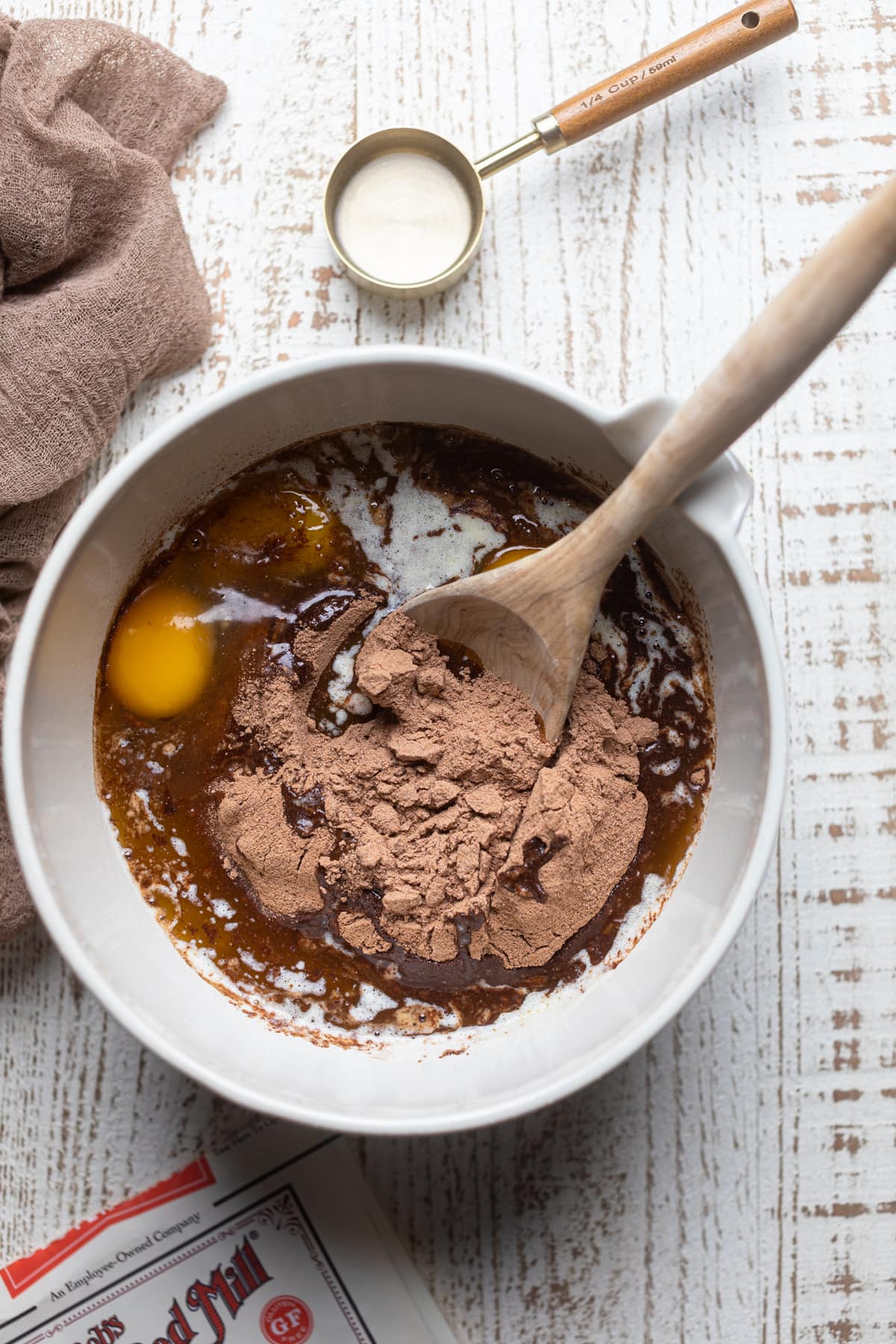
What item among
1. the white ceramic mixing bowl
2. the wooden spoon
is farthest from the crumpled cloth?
the wooden spoon

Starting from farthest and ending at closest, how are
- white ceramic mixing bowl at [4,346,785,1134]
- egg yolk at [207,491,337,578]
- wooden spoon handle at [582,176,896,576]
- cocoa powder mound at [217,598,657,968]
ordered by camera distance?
egg yolk at [207,491,337,578] → cocoa powder mound at [217,598,657,968] → white ceramic mixing bowl at [4,346,785,1134] → wooden spoon handle at [582,176,896,576]

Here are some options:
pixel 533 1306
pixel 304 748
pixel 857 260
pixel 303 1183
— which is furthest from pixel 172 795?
pixel 857 260

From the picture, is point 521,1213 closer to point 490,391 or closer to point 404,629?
point 404,629

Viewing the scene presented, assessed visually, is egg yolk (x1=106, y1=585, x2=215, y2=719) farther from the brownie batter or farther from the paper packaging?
the paper packaging

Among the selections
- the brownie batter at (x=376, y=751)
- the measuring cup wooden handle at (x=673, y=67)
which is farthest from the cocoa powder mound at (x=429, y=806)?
the measuring cup wooden handle at (x=673, y=67)

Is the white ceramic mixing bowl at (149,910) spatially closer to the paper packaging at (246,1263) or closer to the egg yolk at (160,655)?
the egg yolk at (160,655)
